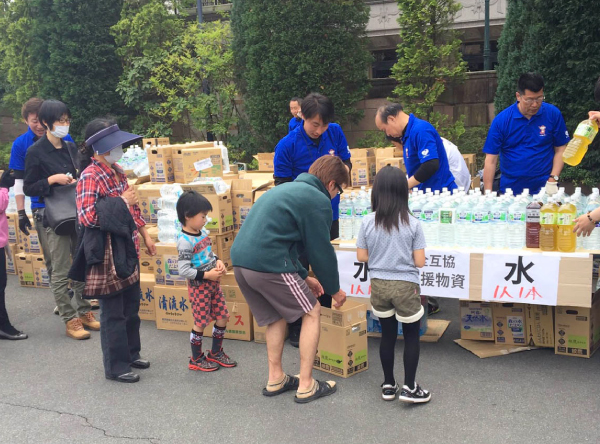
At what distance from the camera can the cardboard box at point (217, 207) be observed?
5.63m

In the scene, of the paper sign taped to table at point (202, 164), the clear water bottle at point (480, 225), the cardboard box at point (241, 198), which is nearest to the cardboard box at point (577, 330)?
the clear water bottle at point (480, 225)

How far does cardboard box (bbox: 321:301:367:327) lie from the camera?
4359mm

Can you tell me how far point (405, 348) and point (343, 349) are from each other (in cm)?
65

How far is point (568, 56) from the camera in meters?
7.57

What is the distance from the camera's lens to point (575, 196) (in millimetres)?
4508

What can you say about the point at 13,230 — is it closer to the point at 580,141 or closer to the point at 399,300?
the point at 399,300

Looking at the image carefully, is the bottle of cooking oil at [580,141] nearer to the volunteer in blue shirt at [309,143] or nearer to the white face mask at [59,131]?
the volunteer in blue shirt at [309,143]

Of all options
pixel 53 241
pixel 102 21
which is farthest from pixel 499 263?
pixel 102 21

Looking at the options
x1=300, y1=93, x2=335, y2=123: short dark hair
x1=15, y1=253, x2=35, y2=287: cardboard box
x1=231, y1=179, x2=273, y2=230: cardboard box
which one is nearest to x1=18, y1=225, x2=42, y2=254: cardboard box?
x1=15, y1=253, x2=35, y2=287: cardboard box

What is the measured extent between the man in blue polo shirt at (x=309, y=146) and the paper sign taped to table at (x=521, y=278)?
134cm

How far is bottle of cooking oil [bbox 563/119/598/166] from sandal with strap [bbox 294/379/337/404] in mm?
2568

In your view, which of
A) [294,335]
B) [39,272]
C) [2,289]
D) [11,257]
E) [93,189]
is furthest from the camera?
[11,257]

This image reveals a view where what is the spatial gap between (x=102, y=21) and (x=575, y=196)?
1199cm

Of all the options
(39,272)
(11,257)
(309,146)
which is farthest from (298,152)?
(11,257)
